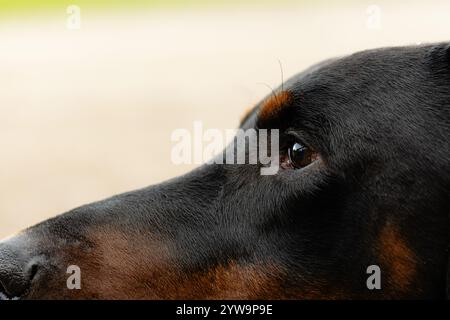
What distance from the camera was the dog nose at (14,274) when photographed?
3.61 meters

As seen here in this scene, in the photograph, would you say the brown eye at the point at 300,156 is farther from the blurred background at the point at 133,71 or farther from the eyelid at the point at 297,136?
the blurred background at the point at 133,71

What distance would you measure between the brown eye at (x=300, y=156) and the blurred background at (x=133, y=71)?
4.27ft

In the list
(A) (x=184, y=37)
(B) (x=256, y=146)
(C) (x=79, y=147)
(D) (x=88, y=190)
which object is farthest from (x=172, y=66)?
(B) (x=256, y=146)

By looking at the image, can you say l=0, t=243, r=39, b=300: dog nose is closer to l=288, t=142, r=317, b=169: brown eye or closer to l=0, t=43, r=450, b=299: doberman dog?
l=0, t=43, r=450, b=299: doberman dog

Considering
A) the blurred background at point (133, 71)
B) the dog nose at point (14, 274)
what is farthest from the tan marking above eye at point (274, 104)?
the dog nose at point (14, 274)

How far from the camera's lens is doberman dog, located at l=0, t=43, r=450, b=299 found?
3.68 m

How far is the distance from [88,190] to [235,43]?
11998 mm

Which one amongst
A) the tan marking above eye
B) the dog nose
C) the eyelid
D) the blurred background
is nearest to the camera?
the dog nose

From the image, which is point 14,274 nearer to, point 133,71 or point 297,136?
point 297,136

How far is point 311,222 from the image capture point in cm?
385

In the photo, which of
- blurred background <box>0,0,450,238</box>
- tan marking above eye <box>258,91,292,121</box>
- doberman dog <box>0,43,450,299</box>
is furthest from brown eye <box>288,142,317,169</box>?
blurred background <box>0,0,450,238</box>

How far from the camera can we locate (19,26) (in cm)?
2675

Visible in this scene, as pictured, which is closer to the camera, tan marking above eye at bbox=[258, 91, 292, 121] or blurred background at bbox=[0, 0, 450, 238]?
tan marking above eye at bbox=[258, 91, 292, 121]

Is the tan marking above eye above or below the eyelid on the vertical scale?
above
